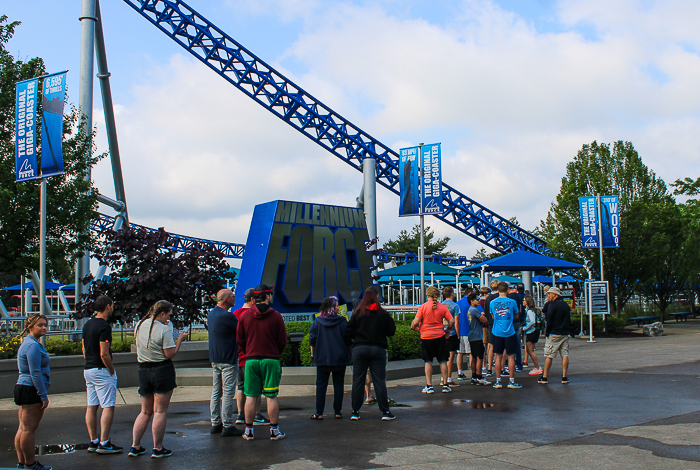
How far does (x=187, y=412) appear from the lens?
8.69 m

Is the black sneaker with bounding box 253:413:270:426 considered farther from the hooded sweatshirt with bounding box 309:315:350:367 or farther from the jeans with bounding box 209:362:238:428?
the hooded sweatshirt with bounding box 309:315:350:367

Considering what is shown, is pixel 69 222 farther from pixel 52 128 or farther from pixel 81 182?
pixel 52 128

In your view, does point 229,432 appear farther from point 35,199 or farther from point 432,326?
point 35,199

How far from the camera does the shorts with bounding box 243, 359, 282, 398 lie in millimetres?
6691

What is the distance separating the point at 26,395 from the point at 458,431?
450 centimetres

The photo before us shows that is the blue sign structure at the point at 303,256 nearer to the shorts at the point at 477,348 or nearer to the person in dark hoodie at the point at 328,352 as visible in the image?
the shorts at the point at 477,348

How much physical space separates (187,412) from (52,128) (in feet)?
19.0

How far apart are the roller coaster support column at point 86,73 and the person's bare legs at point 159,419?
9.74m

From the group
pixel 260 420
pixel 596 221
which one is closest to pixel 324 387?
pixel 260 420

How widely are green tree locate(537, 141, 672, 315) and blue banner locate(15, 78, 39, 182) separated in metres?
22.3

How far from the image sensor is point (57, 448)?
652 centimetres

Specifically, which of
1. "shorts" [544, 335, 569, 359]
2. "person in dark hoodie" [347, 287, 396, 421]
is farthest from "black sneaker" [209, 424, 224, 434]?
"shorts" [544, 335, 569, 359]

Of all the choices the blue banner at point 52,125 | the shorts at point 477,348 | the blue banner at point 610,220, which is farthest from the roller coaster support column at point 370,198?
the blue banner at point 52,125

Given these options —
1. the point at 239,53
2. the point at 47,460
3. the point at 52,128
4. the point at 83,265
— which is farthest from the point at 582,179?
the point at 47,460
